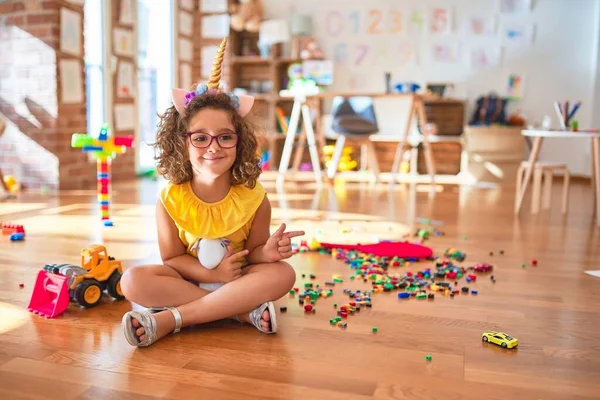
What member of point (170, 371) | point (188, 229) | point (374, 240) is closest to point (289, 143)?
point (374, 240)

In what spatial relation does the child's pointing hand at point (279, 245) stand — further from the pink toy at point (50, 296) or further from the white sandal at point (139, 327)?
the pink toy at point (50, 296)

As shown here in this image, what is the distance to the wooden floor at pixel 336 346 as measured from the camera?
1.10 m

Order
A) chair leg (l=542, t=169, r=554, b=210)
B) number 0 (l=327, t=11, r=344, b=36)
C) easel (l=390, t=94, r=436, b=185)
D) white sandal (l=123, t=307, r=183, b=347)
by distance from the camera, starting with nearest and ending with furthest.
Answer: white sandal (l=123, t=307, r=183, b=347) → chair leg (l=542, t=169, r=554, b=210) → easel (l=390, t=94, r=436, b=185) → number 0 (l=327, t=11, r=344, b=36)

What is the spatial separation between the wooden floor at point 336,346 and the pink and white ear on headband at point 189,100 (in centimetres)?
54

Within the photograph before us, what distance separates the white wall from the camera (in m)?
5.79

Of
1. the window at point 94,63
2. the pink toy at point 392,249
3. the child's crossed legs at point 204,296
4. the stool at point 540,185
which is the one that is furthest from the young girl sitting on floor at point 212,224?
the window at point 94,63

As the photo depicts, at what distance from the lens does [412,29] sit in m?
6.16

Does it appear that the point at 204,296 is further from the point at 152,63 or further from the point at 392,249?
the point at 152,63

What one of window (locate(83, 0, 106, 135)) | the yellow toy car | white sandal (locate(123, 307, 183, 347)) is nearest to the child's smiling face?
white sandal (locate(123, 307, 183, 347))

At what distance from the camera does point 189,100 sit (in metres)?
1.47

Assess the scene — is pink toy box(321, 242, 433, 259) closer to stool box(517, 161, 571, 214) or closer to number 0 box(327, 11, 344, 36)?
stool box(517, 161, 571, 214)

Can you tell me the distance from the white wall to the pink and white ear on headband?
16.3 ft

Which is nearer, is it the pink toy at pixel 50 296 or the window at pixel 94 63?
the pink toy at pixel 50 296

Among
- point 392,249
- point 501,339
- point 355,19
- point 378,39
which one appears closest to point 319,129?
point 378,39
